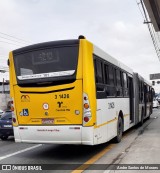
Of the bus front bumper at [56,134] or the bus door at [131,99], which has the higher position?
the bus door at [131,99]

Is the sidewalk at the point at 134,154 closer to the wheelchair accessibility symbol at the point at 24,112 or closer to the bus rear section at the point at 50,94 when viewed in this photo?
the bus rear section at the point at 50,94

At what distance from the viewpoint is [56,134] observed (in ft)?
29.2

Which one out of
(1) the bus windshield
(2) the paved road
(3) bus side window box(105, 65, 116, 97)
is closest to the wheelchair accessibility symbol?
(1) the bus windshield

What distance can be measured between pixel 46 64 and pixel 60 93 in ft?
3.11

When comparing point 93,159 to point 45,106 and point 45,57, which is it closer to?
point 45,106

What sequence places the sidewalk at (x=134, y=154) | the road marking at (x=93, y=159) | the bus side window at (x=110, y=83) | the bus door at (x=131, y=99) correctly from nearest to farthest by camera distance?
the road marking at (x=93, y=159)
the sidewalk at (x=134, y=154)
the bus side window at (x=110, y=83)
the bus door at (x=131, y=99)

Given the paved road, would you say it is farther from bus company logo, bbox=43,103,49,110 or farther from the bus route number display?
the bus route number display

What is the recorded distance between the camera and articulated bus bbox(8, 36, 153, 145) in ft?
28.6

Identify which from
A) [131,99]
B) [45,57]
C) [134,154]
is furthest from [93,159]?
[131,99]

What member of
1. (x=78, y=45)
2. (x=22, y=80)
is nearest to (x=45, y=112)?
(x=22, y=80)

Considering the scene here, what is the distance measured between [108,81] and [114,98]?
1.02 meters

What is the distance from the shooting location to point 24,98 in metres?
9.48

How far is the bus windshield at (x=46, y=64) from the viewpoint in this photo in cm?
895

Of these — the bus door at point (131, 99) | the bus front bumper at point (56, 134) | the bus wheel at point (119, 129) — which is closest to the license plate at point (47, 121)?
the bus front bumper at point (56, 134)
